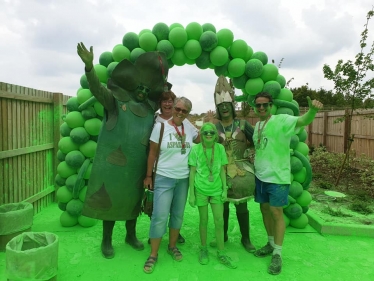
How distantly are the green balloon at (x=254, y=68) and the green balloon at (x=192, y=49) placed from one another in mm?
708

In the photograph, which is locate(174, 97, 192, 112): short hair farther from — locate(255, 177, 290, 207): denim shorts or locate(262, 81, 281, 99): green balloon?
locate(262, 81, 281, 99): green balloon

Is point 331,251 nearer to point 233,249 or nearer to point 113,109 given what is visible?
point 233,249

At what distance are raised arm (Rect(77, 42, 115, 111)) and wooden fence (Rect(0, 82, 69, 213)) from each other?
1.70 m

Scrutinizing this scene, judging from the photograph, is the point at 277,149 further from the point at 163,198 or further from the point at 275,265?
the point at 163,198

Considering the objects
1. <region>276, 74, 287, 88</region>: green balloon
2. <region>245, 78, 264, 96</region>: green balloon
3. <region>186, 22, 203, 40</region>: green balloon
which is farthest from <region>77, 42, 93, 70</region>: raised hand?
<region>276, 74, 287, 88</region>: green balloon

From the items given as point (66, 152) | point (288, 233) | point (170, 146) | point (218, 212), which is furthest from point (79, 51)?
point (288, 233)

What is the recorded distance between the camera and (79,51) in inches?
106

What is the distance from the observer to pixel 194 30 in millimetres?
3938

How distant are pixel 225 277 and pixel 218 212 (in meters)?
0.65

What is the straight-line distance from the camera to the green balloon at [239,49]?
3.96 m

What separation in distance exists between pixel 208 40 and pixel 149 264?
2.89 meters

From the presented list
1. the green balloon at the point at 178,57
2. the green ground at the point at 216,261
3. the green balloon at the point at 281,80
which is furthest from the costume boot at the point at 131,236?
the green balloon at the point at 281,80

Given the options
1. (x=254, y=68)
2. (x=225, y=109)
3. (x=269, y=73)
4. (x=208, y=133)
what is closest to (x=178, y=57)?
(x=254, y=68)

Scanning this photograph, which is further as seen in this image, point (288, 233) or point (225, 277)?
point (288, 233)
